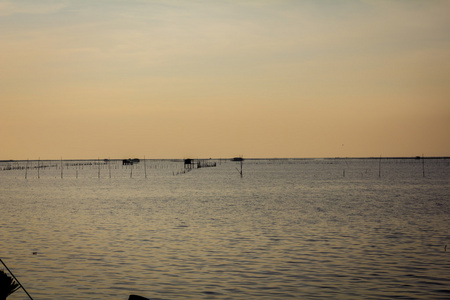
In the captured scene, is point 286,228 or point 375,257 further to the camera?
point 286,228

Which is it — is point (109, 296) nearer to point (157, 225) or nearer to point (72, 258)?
point (72, 258)

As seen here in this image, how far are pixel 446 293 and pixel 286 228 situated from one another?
20.3m

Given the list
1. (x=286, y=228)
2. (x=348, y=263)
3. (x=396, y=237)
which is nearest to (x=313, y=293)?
(x=348, y=263)

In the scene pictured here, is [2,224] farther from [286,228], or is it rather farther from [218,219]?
[286,228]

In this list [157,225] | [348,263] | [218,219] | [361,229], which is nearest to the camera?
[348,263]

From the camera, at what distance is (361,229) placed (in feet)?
133

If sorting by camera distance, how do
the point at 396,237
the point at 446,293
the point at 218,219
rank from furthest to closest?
the point at 218,219 < the point at 396,237 < the point at 446,293

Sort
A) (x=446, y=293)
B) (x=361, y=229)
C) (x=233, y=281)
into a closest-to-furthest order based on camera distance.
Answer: (x=446, y=293), (x=233, y=281), (x=361, y=229)

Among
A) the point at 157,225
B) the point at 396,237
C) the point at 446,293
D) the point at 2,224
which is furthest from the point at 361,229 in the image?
the point at 2,224

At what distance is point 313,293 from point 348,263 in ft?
19.4

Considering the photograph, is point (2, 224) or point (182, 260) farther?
point (2, 224)

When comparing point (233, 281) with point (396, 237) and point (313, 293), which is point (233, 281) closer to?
point (313, 293)

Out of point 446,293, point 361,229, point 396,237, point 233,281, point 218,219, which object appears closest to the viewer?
point 446,293

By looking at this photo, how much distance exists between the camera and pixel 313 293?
2130 centimetres
